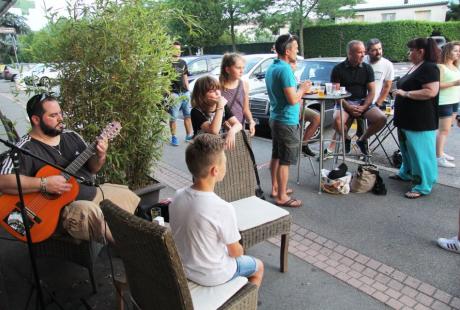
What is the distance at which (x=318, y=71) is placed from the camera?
7.64m

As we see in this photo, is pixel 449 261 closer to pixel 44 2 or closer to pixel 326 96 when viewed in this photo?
pixel 326 96

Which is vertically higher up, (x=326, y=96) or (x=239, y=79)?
(x=239, y=79)

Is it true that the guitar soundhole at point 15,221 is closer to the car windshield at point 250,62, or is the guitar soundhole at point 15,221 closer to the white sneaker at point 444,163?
the white sneaker at point 444,163

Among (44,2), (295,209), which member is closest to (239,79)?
(295,209)

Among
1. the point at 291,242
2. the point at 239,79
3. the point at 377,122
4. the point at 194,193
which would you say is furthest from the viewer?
the point at 377,122

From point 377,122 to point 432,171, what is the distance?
131 cm

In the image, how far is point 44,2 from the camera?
313 centimetres

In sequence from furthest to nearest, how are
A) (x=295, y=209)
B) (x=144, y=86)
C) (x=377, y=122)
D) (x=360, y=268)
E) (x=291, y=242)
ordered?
(x=377, y=122) → (x=295, y=209) → (x=291, y=242) → (x=144, y=86) → (x=360, y=268)

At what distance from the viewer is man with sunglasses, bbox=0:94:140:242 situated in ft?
8.53

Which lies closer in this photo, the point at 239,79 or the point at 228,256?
the point at 228,256

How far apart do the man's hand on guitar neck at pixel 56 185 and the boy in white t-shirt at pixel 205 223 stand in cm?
114

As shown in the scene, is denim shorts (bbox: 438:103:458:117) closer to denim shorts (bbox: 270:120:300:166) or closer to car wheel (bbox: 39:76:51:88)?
denim shorts (bbox: 270:120:300:166)

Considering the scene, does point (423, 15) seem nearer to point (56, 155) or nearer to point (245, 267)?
point (56, 155)

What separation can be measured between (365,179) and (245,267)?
2883 mm
